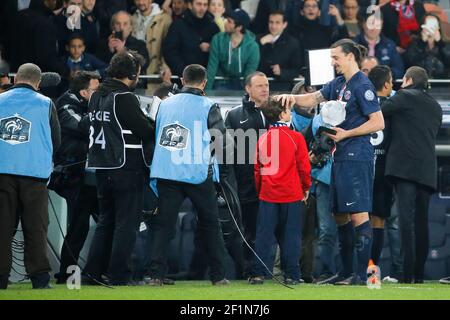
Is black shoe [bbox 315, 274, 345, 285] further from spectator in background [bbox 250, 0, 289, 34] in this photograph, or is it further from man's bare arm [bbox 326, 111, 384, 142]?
spectator in background [bbox 250, 0, 289, 34]

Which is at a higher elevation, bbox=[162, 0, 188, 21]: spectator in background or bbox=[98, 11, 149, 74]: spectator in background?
bbox=[162, 0, 188, 21]: spectator in background

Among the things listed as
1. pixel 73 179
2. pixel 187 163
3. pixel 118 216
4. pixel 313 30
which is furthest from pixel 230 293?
pixel 313 30

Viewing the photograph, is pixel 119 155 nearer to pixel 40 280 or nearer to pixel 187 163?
pixel 187 163

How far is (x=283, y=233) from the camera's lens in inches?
483

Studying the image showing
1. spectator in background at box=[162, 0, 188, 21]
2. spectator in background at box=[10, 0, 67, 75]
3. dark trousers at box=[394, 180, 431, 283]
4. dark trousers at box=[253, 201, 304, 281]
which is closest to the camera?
dark trousers at box=[253, 201, 304, 281]

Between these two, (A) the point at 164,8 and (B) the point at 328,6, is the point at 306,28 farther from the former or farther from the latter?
(A) the point at 164,8

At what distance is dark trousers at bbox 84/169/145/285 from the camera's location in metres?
11.5

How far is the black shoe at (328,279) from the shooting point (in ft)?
40.5

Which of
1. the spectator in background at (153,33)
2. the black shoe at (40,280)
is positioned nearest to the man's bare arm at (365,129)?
the black shoe at (40,280)

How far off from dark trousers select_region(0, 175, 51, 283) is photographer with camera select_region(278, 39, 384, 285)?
245 cm

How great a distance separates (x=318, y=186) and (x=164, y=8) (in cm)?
498

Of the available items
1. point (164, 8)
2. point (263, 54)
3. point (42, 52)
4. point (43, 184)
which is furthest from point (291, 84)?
point (43, 184)

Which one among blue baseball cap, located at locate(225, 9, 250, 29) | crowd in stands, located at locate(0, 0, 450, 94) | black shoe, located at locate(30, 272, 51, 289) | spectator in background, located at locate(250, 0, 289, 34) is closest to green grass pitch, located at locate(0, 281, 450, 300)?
black shoe, located at locate(30, 272, 51, 289)

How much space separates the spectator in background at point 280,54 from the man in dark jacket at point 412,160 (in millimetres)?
3740
